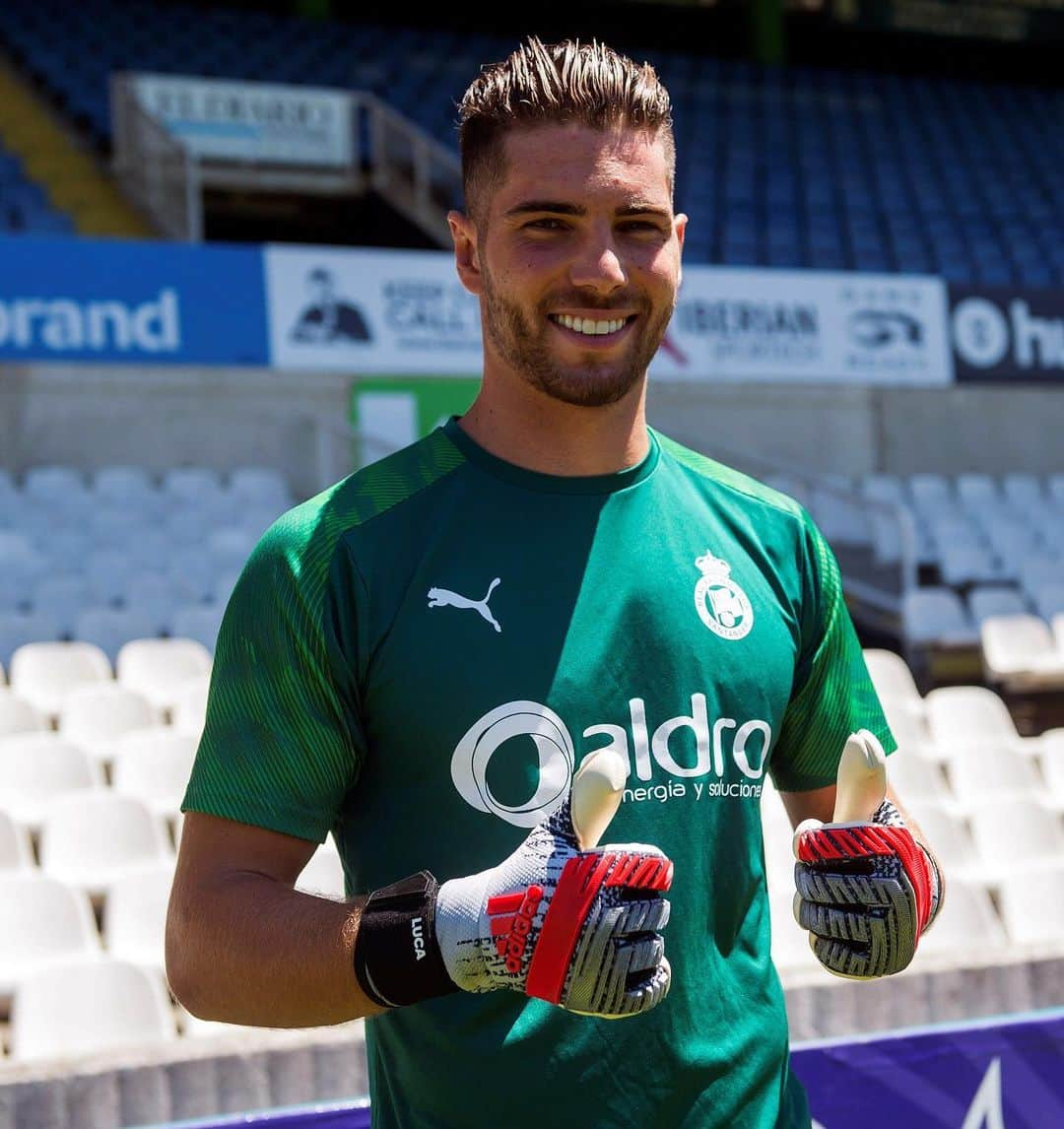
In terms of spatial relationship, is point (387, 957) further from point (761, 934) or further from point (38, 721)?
point (38, 721)

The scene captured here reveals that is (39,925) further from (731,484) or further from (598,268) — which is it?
(598,268)

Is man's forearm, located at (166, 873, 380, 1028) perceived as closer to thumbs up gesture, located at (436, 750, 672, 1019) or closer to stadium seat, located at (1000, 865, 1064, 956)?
thumbs up gesture, located at (436, 750, 672, 1019)

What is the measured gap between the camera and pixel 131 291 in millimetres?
9055

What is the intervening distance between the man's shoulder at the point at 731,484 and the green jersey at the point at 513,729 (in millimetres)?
137

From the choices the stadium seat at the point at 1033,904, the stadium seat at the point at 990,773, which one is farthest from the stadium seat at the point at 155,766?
the stadium seat at the point at 990,773

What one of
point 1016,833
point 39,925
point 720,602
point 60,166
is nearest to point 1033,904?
point 1016,833

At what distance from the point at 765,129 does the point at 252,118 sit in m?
6.37

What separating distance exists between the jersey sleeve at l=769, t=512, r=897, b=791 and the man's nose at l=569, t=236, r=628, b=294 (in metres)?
0.41

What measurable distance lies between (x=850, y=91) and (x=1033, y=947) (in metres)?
16.4

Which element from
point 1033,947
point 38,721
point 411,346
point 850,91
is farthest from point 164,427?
point 850,91

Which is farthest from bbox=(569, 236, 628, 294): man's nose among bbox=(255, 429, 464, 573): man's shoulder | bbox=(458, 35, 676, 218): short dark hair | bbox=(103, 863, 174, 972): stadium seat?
bbox=(103, 863, 174, 972): stadium seat

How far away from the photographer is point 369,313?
969 centimetres

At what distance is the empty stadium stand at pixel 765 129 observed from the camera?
13867 millimetres

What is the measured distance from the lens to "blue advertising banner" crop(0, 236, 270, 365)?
29.0 feet
